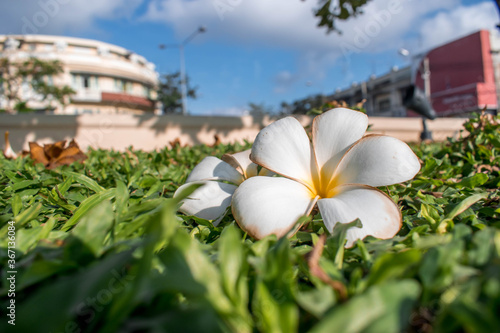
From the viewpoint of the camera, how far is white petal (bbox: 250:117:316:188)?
2.44 feet

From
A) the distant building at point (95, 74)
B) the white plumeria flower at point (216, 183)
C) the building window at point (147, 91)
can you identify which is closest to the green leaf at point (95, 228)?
the white plumeria flower at point (216, 183)

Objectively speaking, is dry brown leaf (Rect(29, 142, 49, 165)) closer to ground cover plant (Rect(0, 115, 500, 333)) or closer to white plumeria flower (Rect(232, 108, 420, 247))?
ground cover plant (Rect(0, 115, 500, 333))

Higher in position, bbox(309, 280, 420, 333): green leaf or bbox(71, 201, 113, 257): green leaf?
bbox(71, 201, 113, 257): green leaf

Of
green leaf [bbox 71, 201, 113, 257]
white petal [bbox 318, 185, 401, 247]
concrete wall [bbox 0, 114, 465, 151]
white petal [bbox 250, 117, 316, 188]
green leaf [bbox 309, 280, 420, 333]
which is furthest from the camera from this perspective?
concrete wall [bbox 0, 114, 465, 151]

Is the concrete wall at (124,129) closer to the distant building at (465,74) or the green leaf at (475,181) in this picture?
the green leaf at (475,181)

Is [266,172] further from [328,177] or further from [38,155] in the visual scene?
[38,155]

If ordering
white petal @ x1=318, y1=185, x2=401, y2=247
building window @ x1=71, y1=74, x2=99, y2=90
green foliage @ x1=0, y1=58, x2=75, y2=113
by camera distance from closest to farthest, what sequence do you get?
white petal @ x1=318, y1=185, x2=401, y2=247 < green foliage @ x1=0, y1=58, x2=75, y2=113 < building window @ x1=71, y1=74, x2=99, y2=90

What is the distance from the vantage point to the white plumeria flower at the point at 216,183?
0.81 m

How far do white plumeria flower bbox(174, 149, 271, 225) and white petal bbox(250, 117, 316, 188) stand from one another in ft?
0.40

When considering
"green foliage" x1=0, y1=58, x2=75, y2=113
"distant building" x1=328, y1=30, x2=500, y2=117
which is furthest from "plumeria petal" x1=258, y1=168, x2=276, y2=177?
"green foliage" x1=0, y1=58, x2=75, y2=113

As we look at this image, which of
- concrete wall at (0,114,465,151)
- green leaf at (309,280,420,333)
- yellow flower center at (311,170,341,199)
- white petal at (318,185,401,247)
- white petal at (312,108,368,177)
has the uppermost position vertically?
concrete wall at (0,114,465,151)

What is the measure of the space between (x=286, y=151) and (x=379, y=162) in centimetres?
20

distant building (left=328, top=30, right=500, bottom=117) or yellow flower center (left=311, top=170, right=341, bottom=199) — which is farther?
distant building (left=328, top=30, right=500, bottom=117)

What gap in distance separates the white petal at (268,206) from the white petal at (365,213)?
47 mm
